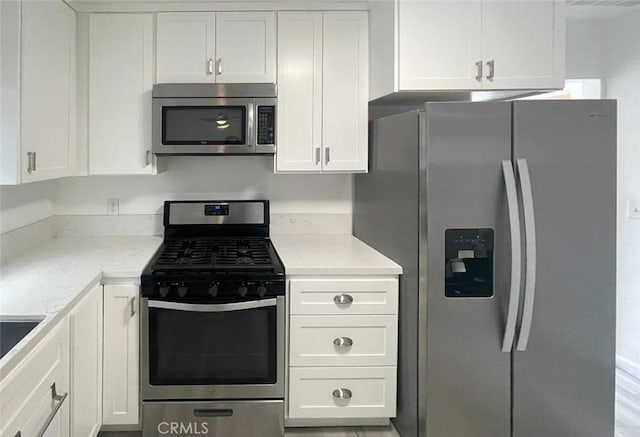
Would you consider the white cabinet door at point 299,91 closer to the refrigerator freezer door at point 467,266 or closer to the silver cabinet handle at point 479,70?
the silver cabinet handle at point 479,70

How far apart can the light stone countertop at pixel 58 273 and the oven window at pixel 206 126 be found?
616 millimetres

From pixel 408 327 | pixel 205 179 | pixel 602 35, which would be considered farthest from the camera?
pixel 602 35

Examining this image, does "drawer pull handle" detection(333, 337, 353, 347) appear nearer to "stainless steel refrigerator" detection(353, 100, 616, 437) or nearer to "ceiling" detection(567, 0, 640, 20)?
"stainless steel refrigerator" detection(353, 100, 616, 437)

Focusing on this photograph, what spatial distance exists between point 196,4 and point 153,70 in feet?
1.38

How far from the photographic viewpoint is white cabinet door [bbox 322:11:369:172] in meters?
3.06

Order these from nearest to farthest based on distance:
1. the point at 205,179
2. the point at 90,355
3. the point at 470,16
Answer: the point at 90,355
the point at 470,16
the point at 205,179

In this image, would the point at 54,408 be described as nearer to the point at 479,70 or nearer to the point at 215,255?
the point at 215,255

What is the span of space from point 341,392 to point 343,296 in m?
0.45

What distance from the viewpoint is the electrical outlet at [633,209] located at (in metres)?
3.54

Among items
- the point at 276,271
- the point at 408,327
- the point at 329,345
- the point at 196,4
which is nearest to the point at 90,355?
the point at 276,271

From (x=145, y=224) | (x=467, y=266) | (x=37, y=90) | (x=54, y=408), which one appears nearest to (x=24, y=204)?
(x=145, y=224)

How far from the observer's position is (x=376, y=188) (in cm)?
297

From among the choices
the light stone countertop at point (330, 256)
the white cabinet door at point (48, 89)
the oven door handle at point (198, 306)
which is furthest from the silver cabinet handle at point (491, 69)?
the white cabinet door at point (48, 89)

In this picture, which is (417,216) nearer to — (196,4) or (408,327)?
(408,327)
